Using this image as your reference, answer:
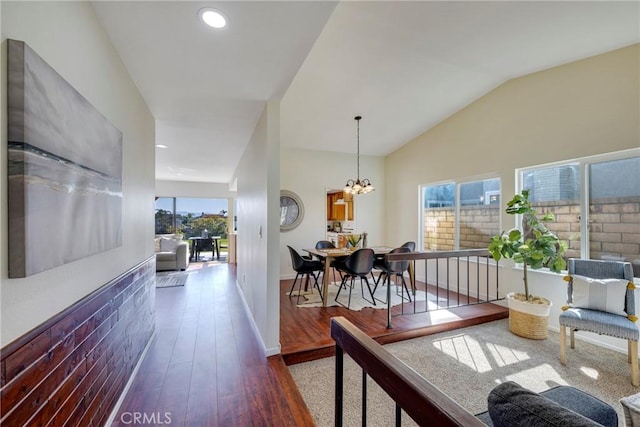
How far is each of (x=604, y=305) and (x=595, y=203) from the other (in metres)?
1.26

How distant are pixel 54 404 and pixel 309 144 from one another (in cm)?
500

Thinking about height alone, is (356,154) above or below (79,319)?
above

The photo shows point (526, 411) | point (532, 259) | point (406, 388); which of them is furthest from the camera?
point (532, 259)

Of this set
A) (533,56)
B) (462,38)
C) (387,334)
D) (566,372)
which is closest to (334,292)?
(387,334)

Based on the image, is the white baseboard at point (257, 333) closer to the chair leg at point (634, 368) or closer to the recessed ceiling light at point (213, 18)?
the recessed ceiling light at point (213, 18)

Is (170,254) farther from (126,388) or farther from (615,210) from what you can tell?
(615,210)

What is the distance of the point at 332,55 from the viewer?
3051 mm

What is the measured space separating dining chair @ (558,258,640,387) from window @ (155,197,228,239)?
8.65 m

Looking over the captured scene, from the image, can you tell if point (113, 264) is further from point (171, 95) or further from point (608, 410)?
point (608, 410)

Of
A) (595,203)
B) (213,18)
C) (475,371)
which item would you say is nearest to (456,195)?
(595,203)

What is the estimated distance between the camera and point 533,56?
3.11m

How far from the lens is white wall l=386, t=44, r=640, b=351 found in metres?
2.78

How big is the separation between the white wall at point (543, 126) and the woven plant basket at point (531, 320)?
1.62 ft

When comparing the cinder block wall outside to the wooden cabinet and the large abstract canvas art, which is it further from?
the large abstract canvas art
